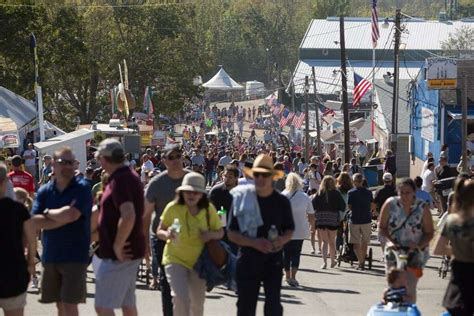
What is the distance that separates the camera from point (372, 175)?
38250 mm

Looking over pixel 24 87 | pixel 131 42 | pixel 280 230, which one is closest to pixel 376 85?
pixel 131 42

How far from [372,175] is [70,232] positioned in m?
28.4

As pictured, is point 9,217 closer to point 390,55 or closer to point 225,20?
point 390,55

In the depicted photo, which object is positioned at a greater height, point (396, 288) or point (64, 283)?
point (64, 283)

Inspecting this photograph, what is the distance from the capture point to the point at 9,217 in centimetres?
969

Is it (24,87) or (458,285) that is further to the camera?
(24,87)

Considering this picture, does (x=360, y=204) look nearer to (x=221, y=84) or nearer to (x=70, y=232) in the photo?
(x=70, y=232)

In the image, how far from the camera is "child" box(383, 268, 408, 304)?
36.0 ft

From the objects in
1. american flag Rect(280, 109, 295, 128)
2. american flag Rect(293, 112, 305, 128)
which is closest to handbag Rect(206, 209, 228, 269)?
american flag Rect(293, 112, 305, 128)

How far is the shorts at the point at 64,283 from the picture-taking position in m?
10.3

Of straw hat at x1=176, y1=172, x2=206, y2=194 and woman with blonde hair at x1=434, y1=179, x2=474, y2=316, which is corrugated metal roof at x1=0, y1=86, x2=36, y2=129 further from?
woman with blonde hair at x1=434, y1=179, x2=474, y2=316

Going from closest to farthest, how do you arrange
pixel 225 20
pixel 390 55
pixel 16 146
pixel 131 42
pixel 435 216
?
pixel 435 216
pixel 16 146
pixel 131 42
pixel 390 55
pixel 225 20

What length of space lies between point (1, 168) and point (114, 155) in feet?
3.00

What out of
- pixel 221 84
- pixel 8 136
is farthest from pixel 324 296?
pixel 221 84
